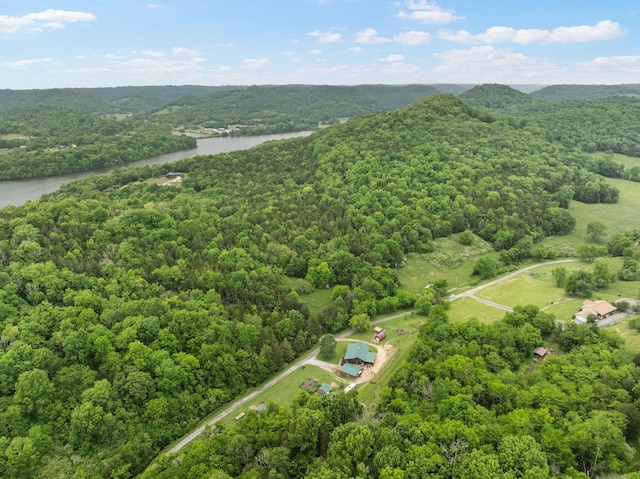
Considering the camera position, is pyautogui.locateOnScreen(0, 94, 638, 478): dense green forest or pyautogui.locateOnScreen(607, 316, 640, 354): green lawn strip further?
pyautogui.locateOnScreen(607, 316, 640, 354): green lawn strip

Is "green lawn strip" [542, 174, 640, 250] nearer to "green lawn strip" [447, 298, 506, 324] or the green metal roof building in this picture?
"green lawn strip" [447, 298, 506, 324]

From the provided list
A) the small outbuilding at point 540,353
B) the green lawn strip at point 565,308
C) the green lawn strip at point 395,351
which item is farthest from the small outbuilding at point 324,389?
the green lawn strip at point 565,308

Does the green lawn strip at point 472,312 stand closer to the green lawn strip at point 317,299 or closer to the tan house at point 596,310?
the tan house at point 596,310

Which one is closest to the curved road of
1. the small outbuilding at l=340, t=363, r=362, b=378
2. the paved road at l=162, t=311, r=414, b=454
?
the paved road at l=162, t=311, r=414, b=454

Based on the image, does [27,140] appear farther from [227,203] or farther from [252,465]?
[252,465]

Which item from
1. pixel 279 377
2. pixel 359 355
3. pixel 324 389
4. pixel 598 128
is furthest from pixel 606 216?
pixel 279 377

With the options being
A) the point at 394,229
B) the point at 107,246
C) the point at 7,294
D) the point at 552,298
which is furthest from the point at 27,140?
the point at 552,298

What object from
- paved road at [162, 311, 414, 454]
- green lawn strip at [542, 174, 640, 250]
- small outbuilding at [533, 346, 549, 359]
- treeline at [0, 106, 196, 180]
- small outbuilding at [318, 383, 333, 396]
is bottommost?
paved road at [162, 311, 414, 454]
